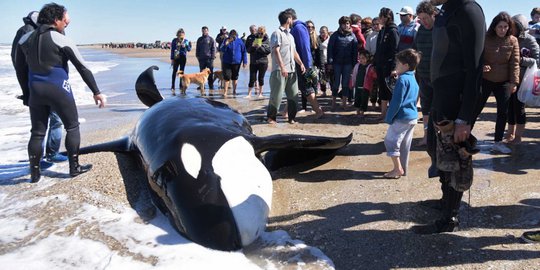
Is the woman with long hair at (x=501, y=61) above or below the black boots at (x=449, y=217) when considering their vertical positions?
above

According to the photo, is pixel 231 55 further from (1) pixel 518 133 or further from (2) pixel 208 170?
(2) pixel 208 170

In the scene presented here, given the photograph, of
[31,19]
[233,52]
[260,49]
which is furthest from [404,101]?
[233,52]

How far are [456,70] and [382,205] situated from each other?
5.11 ft

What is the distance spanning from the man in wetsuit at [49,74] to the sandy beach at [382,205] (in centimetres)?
49

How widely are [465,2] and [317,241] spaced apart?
228cm

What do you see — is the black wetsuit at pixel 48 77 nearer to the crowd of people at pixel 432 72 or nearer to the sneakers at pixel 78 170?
the sneakers at pixel 78 170

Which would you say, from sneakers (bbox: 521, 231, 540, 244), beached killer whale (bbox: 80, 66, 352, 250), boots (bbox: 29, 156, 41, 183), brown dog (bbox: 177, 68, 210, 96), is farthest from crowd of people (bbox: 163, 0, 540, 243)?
boots (bbox: 29, 156, 41, 183)

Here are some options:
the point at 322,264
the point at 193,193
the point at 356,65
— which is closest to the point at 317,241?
the point at 322,264

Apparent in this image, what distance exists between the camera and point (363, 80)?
8836 mm

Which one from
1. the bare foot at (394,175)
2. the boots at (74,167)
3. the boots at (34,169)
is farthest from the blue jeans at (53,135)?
the bare foot at (394,175)

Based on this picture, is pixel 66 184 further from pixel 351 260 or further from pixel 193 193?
pixel 351 260

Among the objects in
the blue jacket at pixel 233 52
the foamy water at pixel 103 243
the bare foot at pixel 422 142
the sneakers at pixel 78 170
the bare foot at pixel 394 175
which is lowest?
the foamy water at pixel 103 243

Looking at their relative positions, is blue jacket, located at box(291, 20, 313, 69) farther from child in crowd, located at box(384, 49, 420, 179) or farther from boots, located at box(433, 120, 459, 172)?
boots, located at box(433, 120, 459, 172)

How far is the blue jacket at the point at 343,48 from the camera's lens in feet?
30.2
